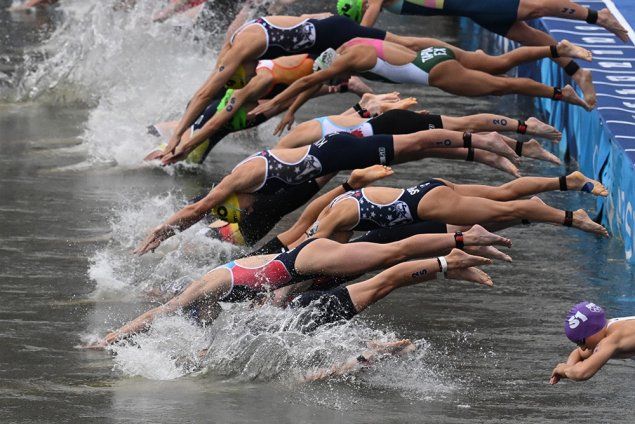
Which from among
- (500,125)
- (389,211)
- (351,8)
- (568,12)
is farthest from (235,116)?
(389,211)

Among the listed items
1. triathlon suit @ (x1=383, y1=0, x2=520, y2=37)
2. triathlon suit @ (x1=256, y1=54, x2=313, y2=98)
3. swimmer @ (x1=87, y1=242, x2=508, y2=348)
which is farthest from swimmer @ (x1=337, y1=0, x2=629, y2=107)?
swimmer @ (x1=87, y1=242, x2=508, y2=348)

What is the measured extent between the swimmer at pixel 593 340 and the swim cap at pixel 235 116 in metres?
5.52

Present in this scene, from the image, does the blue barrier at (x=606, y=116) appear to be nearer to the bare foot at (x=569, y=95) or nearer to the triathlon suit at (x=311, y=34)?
the bare foot at (x=569, y=95)

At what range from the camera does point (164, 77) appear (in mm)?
16609

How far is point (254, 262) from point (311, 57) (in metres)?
3.50

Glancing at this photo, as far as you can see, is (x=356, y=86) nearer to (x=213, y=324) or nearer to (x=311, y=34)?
(x=311, y=34)

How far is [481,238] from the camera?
9242 millimetres

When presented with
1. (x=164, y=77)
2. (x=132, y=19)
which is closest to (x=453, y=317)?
(x=164, y=77)

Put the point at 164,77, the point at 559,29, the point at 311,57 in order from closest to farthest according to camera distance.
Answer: the point at 311,57, the point at 559,29, the point at 164,77

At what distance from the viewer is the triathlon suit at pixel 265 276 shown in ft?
30.7

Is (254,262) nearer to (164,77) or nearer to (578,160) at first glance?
(578,160)

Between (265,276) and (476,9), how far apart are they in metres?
4.38

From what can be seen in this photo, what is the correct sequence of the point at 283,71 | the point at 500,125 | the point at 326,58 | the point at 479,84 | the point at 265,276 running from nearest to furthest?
the point at 265,276, the point at 500,125, the point at 326,58, the point at 479,84, the point at 283,71

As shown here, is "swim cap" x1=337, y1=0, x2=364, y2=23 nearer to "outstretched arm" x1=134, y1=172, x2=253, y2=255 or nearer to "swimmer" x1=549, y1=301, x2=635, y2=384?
"outstretched arm" x1=134, y1=172, x2=253, y2=255
